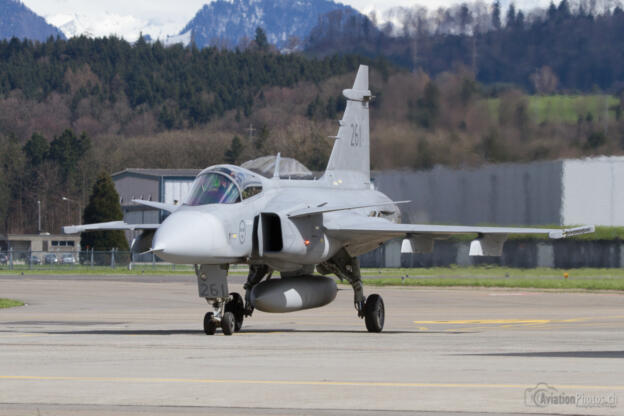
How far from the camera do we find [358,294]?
21.7 meters

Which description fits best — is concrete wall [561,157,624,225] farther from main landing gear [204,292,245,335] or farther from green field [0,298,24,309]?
main landing gear [204,292,245,335]

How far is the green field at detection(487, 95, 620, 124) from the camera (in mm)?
38625

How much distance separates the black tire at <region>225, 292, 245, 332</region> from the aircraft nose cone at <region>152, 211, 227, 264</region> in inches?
88.7

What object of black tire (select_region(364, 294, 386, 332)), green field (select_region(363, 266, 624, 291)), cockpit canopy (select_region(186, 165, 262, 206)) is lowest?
green field (select_region(363, 266, 624, 291))

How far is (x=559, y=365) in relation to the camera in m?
12.8

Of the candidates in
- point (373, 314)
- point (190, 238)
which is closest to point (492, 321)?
point (373, 314)

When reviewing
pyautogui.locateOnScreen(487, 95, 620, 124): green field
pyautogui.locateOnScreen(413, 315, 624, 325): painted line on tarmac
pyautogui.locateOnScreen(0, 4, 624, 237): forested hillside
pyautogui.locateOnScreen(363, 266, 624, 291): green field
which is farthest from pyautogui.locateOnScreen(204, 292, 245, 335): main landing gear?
pyautogui.locateOnScreen(363, 266, 624, 291): green field

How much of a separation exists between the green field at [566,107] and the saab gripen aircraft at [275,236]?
16765mm

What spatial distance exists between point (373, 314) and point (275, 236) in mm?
2622

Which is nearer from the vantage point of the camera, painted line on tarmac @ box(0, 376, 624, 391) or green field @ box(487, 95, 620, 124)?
painted line on tarmac @ box(0, 376, 624, 391)

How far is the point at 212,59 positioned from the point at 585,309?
539 ft

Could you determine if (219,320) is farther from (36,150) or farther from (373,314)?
(36,150)

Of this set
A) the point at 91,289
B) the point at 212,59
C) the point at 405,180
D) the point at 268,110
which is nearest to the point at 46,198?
the point at 268,110

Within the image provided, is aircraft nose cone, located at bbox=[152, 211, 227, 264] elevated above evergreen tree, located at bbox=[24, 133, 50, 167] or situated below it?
below
